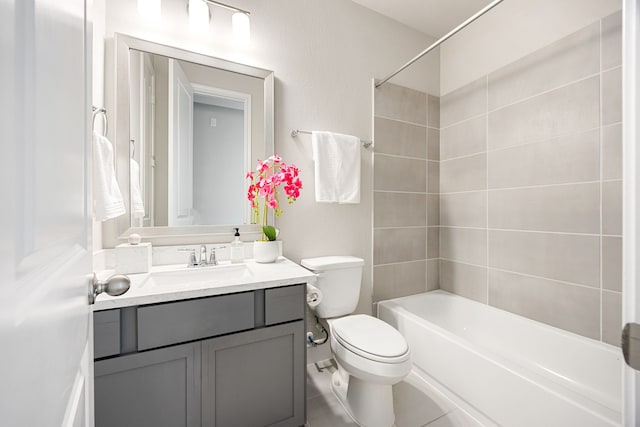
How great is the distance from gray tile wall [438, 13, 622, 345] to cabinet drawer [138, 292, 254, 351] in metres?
1.84

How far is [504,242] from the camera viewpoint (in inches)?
77.9

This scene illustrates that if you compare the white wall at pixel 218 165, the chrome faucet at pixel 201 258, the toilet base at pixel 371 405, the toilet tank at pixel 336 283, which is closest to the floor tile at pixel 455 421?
the toilet base at pixel 371 405

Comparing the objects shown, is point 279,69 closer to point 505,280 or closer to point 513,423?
point 505,280

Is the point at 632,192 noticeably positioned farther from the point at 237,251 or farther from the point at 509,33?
the point at 509,33

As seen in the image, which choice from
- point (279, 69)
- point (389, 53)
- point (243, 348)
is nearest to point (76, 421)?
point (243, 348)

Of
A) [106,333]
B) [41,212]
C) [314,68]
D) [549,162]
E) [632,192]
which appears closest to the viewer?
[41,212]

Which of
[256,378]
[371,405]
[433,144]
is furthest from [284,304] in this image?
[433,144]

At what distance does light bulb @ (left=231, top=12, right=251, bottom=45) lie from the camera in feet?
5.30

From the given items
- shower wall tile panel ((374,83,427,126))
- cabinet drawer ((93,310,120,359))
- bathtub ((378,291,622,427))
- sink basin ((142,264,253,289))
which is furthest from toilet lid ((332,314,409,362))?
shower wall tile panel ((374,83,427,126))

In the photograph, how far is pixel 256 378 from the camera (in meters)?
1.20

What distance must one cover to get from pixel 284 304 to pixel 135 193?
3.24 feet

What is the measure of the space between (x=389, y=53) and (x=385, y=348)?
2183 millimetres

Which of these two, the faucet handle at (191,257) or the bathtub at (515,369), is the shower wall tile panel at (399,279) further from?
the faucet handle at (191,257)

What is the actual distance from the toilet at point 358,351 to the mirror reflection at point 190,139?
70 cm
